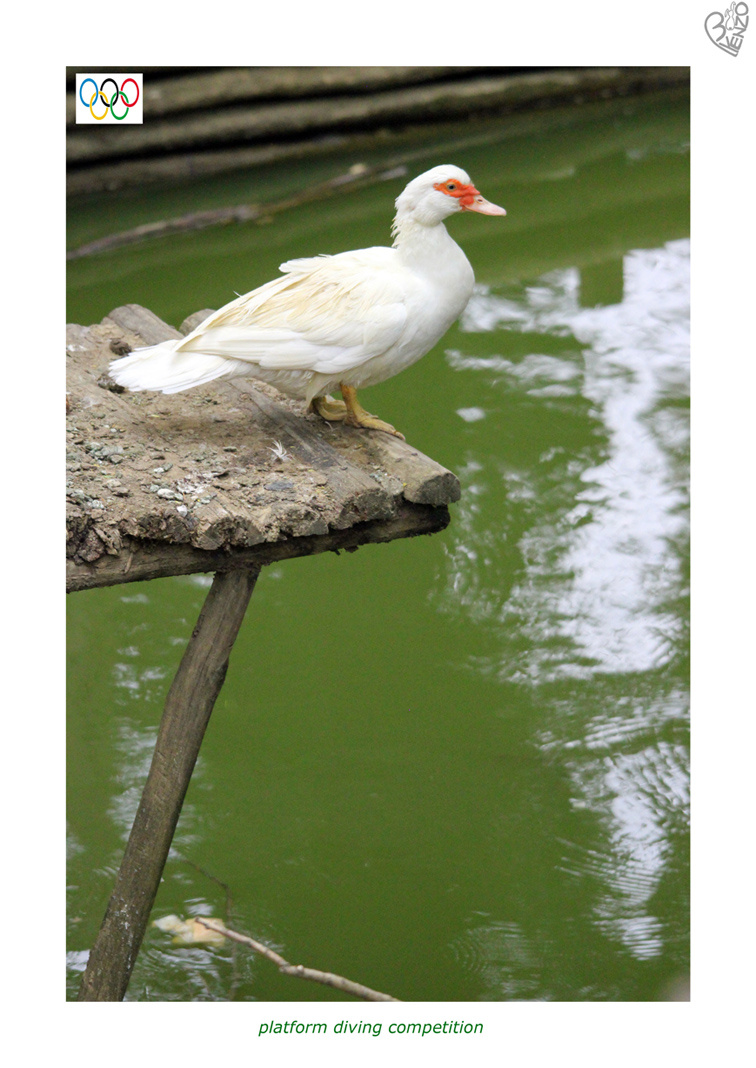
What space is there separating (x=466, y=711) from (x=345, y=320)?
A: 147cm

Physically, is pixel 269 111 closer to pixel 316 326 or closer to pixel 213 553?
pixel 316 326

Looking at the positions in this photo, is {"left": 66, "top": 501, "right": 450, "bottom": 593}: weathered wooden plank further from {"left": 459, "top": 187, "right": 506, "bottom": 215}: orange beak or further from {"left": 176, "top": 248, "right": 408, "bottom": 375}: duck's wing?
{"left": 459, "top": 187, "right": 506, "bottom": 215}: orange beak

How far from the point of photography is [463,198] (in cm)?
216

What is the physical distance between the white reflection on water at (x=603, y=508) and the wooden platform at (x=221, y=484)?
1347 millimetres

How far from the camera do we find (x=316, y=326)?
2.04m

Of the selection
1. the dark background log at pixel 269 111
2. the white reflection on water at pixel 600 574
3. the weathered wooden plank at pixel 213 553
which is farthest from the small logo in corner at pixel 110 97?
the dark background log at pixel 269 111

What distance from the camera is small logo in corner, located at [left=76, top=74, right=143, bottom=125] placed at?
75.8 inches
